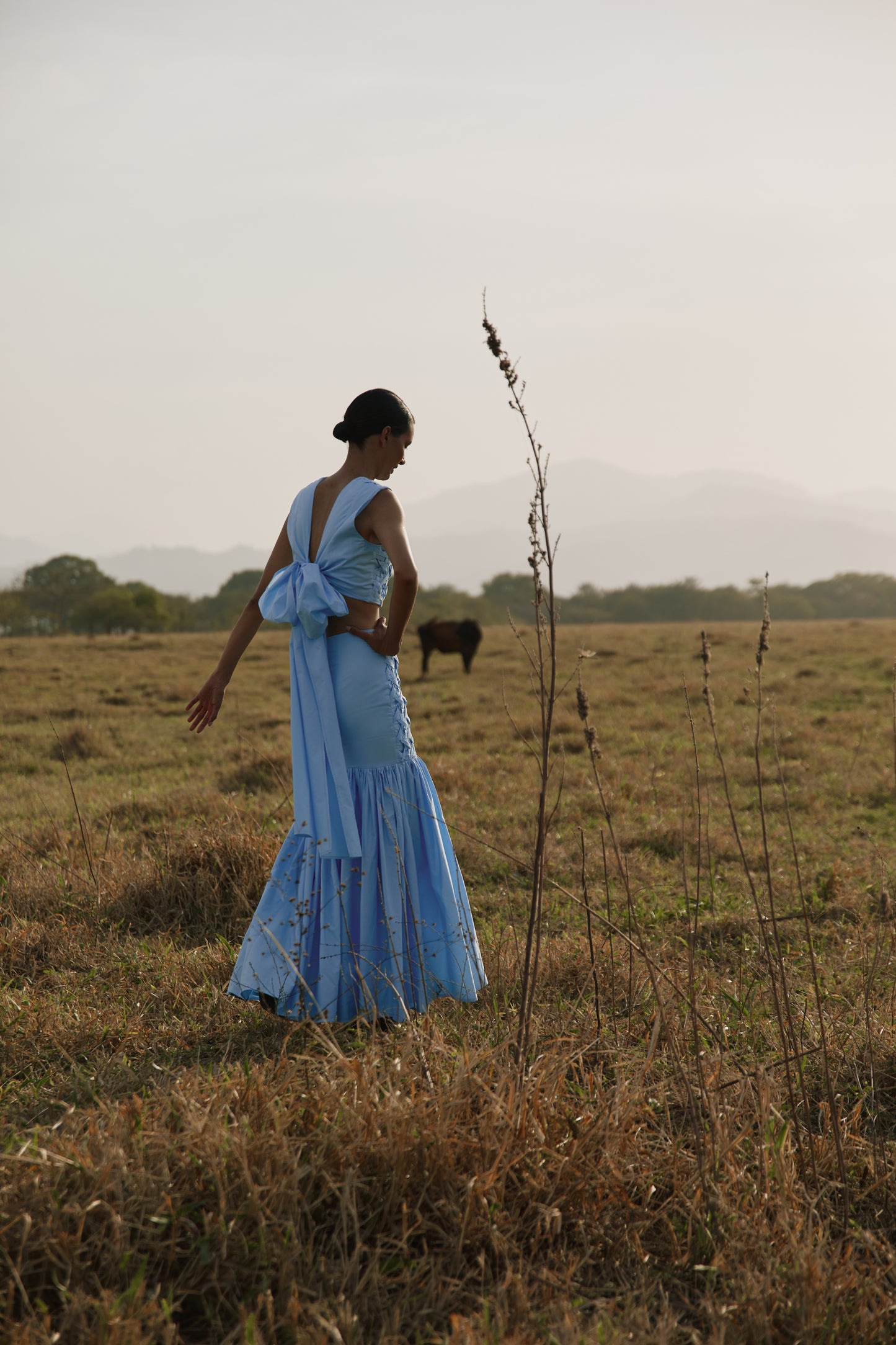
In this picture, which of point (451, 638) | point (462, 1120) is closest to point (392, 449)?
point (462, 1120)

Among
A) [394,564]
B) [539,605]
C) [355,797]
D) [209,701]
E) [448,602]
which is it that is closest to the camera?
[539,605]

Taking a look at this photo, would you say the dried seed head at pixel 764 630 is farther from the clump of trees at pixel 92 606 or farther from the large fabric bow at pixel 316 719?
the clump of trees at pixel 92 606

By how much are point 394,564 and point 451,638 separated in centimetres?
1508

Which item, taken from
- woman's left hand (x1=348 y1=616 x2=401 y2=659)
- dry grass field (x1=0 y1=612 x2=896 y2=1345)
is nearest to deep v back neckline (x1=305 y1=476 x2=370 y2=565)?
woman's left hand (x1=348 y1=616 x2=401 y2=659)

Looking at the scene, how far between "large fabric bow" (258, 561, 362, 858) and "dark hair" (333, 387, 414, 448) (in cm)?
52

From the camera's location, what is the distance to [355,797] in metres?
3.46

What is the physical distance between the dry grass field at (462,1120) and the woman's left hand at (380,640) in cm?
84

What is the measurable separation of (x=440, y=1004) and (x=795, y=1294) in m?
1.80

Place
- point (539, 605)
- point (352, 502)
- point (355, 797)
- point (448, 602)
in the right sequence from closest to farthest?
point (539, 605), point (352, 502), point (355, 797), point (448, 602)

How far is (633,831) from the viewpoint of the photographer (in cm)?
675

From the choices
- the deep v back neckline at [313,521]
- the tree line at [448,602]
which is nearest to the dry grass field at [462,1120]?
the deep v back neckline at [313,521]

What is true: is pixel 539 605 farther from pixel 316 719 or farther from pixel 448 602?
pixel 448 602

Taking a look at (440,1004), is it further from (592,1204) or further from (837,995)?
(837,995)

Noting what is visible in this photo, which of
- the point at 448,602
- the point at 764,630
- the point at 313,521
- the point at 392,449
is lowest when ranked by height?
the point at 764,630
